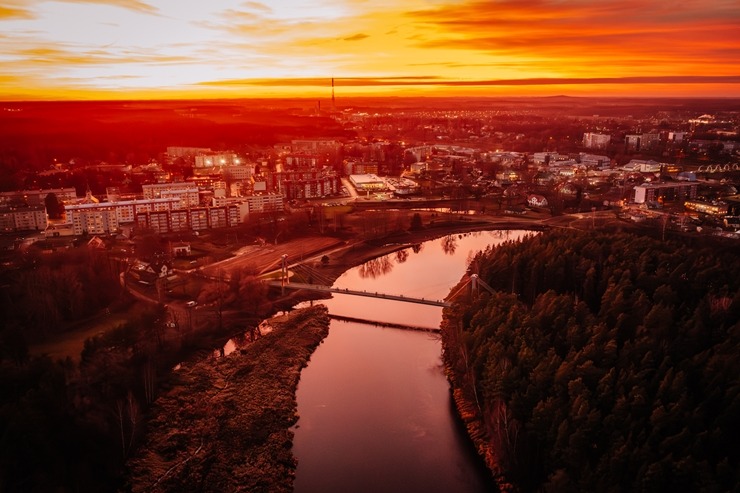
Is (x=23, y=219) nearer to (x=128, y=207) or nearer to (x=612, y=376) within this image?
(x=128, y=207)

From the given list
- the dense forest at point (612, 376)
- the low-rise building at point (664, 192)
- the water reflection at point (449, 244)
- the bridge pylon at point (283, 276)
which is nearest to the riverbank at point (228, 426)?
the bridge pylon at point (283, 276)

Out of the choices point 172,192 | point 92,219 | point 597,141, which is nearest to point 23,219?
point 92,219

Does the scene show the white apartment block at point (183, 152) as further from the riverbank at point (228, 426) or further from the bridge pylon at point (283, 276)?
the riverbank at point (228, 426)

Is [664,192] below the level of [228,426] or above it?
above

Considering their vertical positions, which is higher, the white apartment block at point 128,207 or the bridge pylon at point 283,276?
the white apartment block at point 128,207

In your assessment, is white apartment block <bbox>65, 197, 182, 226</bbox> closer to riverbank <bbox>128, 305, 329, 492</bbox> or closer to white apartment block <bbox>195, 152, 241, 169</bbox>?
white apartment block <bbox>195, 152, 241, 169</bbox>
